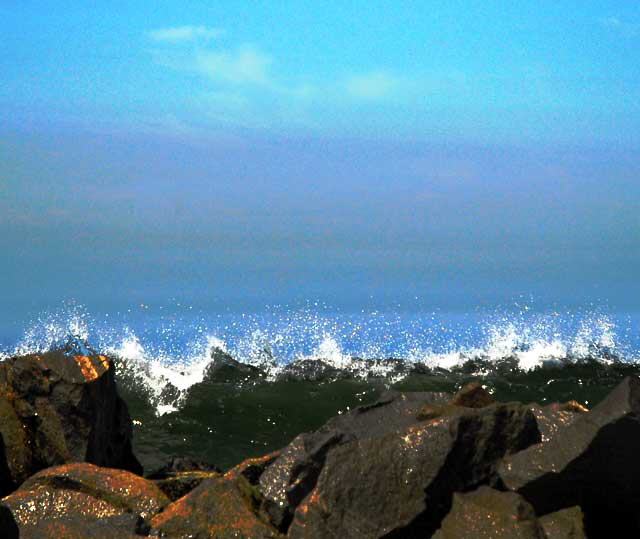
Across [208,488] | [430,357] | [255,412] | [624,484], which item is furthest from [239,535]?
[430,357]

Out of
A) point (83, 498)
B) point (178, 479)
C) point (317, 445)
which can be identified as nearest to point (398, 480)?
point (317, 445)

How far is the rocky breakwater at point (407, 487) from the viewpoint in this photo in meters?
6.22

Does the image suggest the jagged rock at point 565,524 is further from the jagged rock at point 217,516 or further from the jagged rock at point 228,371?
the jagged rock at point 228,371

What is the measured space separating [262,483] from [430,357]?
50.1 feet

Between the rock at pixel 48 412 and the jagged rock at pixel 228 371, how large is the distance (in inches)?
428

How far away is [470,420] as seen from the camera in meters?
6.64

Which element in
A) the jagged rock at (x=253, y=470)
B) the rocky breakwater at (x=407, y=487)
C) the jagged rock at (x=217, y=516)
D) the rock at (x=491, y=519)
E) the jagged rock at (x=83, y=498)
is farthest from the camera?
the jagged rock at (x=253, y=470)

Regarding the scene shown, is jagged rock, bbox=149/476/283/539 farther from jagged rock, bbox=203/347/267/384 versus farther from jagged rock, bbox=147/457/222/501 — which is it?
jagged rock, bbox=203/347/267/384

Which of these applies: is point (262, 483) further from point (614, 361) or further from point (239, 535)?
point (614, 361)

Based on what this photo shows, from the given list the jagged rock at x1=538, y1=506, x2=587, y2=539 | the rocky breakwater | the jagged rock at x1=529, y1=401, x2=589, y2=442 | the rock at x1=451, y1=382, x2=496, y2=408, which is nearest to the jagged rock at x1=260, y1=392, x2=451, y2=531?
the rocky breakwater

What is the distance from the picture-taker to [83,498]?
24.8ft

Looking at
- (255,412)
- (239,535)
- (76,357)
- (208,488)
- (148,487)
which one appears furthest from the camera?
(255,412)

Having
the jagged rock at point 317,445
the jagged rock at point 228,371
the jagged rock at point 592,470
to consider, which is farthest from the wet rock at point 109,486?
the jagged rock at point 228,371

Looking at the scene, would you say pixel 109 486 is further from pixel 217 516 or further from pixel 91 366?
pixel 91 366
